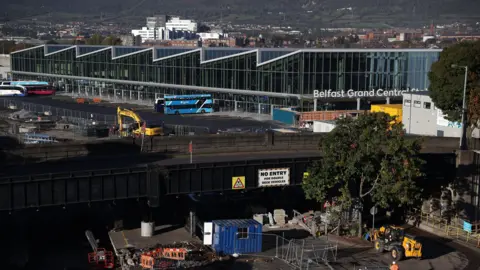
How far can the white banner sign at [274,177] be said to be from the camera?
30.4 metres

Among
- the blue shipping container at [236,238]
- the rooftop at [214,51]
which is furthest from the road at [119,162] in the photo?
the rooftop at [214,51]

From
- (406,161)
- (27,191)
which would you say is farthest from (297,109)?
(27,191)

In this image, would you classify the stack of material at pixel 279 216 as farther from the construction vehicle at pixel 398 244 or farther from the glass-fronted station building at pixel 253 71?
the glass-fronted station building at pixel 253 71

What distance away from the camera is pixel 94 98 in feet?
261

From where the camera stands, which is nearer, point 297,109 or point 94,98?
point 297,109

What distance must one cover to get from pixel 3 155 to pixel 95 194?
866 cm

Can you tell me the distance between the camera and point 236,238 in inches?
1042

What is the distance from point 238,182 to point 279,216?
9.06 ft

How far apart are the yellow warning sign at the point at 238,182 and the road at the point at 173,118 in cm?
2340

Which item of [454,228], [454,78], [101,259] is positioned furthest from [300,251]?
[454,78]

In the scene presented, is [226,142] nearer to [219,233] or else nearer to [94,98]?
[219,233]

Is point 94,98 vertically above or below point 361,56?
below

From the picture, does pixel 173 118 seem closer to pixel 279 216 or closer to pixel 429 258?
pixel 279 216

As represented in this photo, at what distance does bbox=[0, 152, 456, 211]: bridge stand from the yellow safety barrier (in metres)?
A: 2.38
